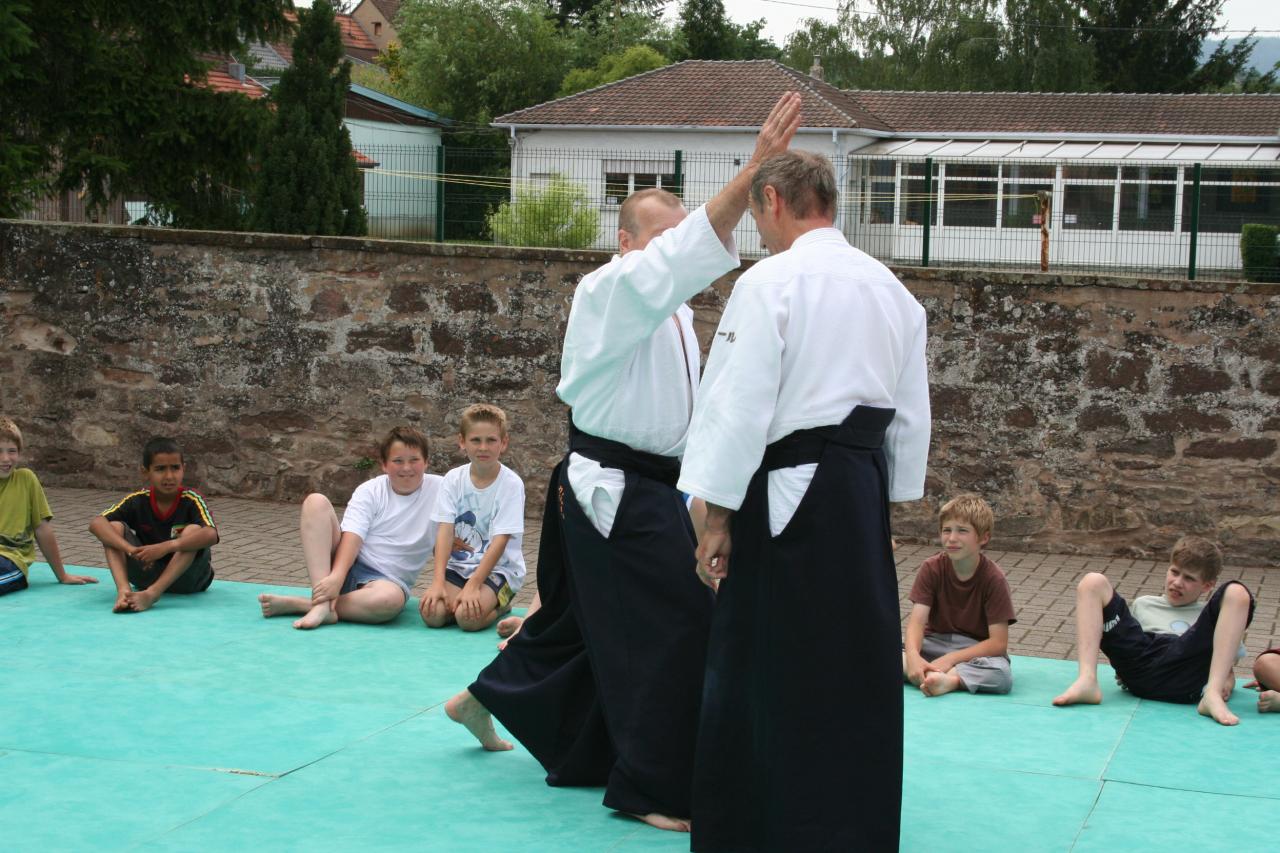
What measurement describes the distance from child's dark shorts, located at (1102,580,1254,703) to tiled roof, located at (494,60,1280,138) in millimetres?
25866

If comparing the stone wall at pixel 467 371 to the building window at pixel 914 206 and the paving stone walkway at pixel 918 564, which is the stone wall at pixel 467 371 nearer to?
the paving stone walkway at pixel 918 564

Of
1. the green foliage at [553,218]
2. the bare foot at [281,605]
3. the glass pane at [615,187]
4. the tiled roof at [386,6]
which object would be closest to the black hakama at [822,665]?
the bare foot at [281,605]

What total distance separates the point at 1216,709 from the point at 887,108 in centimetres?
3104

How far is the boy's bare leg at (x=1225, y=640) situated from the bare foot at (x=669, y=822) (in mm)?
2382

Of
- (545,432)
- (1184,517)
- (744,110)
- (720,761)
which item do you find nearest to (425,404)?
(545,432)

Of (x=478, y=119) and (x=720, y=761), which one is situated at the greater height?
(x=478, y=119)

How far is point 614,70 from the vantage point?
44875mm

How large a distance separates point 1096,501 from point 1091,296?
127cm

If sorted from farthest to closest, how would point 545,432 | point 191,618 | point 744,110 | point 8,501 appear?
point 744,110, point 545,432, point 8,501, point 191,618

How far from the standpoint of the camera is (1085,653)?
5.64 m

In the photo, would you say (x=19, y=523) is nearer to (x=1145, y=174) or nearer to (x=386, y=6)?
(x=1145, y=174)

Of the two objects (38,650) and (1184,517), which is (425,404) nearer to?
(38,650)

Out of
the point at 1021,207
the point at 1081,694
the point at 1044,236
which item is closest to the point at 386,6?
the point at 1021,207

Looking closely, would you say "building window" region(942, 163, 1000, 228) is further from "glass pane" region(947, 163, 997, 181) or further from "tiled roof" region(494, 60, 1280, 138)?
"tiled roof" region(494, 60, 1280, 138)
